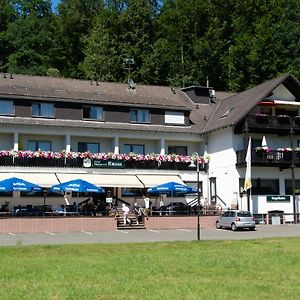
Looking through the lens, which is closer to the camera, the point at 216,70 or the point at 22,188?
the point at 22,188

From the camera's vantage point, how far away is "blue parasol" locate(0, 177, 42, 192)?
122 feet

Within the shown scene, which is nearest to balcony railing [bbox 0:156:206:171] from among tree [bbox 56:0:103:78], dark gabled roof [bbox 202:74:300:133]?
dark gabled roof [bbox 202:74:300:133]

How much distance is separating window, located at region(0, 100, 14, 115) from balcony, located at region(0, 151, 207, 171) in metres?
3.49

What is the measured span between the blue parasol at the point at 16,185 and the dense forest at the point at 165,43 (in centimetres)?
2836

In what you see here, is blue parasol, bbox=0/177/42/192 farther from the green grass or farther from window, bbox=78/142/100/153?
the green grass

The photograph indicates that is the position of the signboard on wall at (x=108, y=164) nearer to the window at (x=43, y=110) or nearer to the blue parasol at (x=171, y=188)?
the blue parasol at (x=171, y=188)

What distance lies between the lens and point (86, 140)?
4644cm

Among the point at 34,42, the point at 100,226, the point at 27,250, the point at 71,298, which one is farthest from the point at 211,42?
the point at 71,298

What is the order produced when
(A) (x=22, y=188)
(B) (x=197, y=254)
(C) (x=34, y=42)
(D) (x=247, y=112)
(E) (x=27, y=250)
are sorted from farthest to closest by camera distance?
(C) (x=34, y=42)
(D) (x=247, y=112)
(A) (x=22, y=188)
(E) (x=27, y=250)
(B) (x=197, y=254)

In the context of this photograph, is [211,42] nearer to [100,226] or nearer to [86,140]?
[86,140]

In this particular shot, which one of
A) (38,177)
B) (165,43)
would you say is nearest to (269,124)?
(38,177)

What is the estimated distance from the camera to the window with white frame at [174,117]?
48719 millimetres

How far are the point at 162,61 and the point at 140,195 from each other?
1132 inches

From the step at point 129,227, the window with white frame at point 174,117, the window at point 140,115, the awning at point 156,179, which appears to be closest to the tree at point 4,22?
the window at point 140,115
